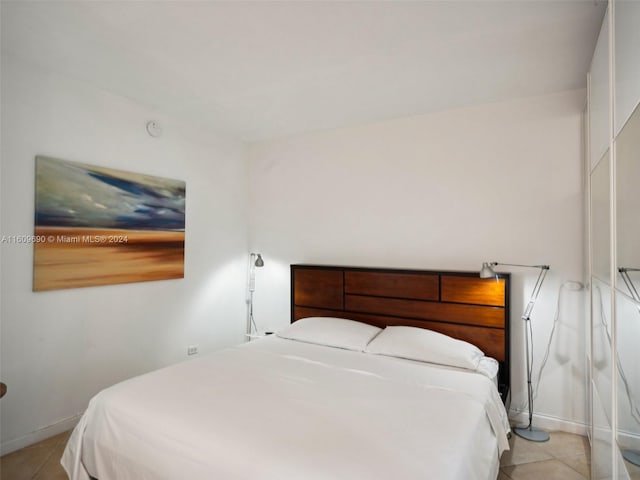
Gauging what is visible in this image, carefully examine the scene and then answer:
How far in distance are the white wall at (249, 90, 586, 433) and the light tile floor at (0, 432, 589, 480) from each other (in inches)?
10.7

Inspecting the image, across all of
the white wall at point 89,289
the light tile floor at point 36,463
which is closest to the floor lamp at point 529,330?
the white wall at point 89,289

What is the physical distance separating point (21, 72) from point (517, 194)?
3.69 m

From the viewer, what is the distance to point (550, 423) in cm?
271

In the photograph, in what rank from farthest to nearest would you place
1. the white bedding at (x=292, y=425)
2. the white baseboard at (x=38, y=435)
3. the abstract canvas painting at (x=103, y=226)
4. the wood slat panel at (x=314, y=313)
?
the wood slat panel at (x=314, y=313) < the abstract canvas painting at (x=103, y=226) < the white baseboard at (x=38, y=435) < the white bedding at (x=292, y=425)

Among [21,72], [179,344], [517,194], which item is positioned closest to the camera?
[21,72]

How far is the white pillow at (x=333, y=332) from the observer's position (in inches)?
115

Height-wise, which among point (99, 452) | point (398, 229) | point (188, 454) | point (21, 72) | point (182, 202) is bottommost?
point (99, 452)

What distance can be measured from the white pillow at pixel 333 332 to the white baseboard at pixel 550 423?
124cm

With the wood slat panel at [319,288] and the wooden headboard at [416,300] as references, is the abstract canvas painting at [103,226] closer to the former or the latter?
the wood slat panel at [319,288]

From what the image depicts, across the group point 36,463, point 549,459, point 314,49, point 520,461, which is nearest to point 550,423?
point 549,459

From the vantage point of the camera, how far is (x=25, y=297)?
7.92ft

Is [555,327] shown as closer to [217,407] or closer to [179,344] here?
[217,407]

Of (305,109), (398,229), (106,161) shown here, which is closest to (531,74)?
(398,229)

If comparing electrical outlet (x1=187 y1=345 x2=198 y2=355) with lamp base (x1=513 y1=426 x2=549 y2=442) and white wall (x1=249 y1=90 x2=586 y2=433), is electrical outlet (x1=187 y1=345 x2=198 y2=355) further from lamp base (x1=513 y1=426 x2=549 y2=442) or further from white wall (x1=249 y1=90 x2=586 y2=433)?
lamp base (x1=513 y1=426 x2=549 y2=442)
